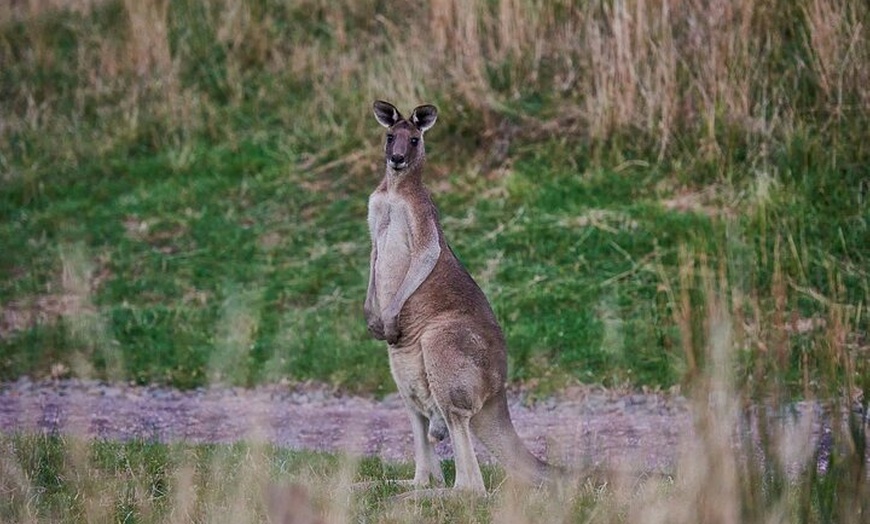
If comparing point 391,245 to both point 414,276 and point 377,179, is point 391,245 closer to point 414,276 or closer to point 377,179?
point 414,276

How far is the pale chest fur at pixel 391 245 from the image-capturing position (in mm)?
5742

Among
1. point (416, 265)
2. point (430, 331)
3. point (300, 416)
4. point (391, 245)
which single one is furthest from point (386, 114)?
point (300, 416)

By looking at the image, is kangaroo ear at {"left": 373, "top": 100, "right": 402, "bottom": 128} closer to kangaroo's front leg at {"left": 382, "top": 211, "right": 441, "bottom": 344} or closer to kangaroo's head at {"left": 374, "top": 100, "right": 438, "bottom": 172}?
kangaroo's head at {"left": 374, "top": 100, "right": 438, "bottom": 172}

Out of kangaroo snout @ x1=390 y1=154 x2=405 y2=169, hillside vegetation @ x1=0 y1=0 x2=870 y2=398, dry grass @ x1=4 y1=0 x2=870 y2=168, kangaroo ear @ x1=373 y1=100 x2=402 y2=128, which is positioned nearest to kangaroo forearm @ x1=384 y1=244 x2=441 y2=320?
kangaroo snout @ x1=390 y1=154 x2=405 y2=169

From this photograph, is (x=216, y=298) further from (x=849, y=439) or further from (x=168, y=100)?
(x=849, y=439)

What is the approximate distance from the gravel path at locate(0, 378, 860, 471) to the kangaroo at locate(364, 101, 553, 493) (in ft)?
3.35

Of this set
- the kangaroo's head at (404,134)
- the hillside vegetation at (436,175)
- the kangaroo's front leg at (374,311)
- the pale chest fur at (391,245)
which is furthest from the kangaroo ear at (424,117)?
the hillside vegetation at (436,175)

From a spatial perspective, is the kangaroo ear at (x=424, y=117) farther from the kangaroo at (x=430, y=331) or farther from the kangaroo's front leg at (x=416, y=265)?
the kangaroo's front leg at (x=416, y=265)

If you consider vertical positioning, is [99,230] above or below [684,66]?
below

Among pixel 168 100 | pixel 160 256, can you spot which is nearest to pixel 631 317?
pixel 160 256

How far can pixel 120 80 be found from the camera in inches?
484

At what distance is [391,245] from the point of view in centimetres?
576

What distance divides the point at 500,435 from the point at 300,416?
241 centimetres

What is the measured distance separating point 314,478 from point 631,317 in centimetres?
359
